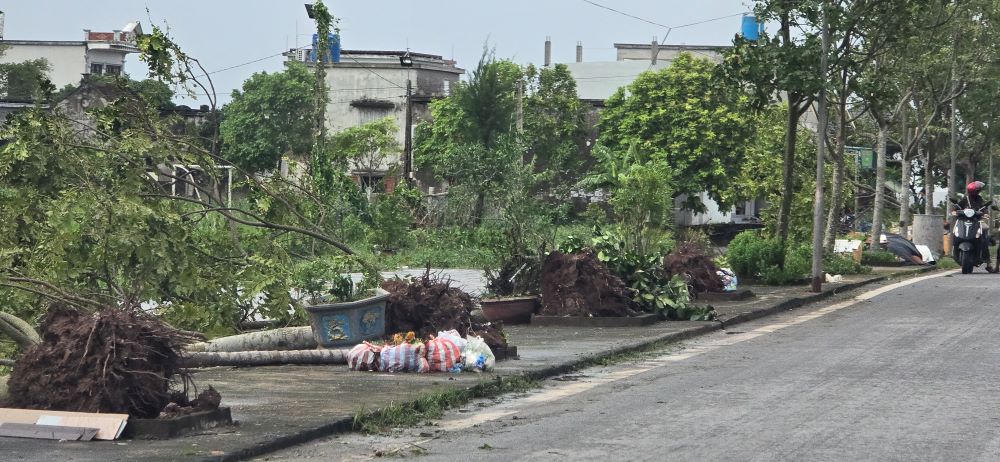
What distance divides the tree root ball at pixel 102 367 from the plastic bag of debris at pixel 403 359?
3.32 metres

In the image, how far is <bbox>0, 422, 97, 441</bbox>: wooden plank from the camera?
8.62 m

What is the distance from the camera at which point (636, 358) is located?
47.4ft

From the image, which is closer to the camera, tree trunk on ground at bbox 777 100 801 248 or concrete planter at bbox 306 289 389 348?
concrete planter at bbox 306 289 389 348

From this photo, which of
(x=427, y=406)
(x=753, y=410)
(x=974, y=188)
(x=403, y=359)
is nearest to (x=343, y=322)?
(x=403, y=359)

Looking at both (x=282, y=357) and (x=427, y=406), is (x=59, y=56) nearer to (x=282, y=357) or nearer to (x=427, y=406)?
(x=282, y=357)

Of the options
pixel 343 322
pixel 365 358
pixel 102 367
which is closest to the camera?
pixel 102 367

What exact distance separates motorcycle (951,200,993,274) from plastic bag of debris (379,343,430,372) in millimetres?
21169

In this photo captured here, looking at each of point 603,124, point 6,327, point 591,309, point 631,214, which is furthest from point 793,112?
point 603,124

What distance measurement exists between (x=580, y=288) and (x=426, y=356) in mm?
5666

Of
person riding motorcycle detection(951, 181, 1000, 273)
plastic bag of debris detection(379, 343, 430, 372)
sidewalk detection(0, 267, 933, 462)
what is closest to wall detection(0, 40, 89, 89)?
person riding motorcycle detection(951, 181, 1000, 273)

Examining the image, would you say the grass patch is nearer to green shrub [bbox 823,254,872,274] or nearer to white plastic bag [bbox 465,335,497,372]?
white plastic bag [bbox 465,335,497,372]

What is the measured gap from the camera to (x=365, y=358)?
1255 centimetres

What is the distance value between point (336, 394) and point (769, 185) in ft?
100

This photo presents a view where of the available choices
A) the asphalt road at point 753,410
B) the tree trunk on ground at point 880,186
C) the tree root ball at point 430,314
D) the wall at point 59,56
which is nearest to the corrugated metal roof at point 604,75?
the wall at point 59,56
